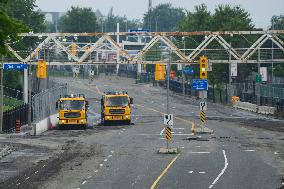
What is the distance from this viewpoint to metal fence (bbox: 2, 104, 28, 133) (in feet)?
213

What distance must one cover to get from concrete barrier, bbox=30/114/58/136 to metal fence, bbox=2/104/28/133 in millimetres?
2489

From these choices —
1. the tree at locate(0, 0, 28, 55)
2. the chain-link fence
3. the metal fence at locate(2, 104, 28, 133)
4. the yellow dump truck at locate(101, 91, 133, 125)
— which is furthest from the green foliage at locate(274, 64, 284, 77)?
the tree at locate(0, 0, 28, 55)

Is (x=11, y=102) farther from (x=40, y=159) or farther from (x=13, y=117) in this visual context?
(x=40, y=159)

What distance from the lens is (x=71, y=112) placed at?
67500 millimetres

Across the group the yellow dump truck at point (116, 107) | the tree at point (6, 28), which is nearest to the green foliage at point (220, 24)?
the yellow dump truck at point (116, 107)

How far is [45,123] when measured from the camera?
221ft

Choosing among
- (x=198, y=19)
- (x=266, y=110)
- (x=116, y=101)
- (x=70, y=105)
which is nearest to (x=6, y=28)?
(x=70, y=105)

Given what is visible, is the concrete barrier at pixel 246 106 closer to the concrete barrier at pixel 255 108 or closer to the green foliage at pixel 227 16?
the concrete barrier at pixel 255 108

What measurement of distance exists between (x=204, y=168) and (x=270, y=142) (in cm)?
1650

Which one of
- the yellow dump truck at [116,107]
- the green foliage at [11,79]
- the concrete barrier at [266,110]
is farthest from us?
the green foliage at [11,79]

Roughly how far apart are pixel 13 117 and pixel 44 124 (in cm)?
271

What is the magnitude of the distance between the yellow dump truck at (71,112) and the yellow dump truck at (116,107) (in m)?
3.56

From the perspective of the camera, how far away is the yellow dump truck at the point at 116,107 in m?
70.9

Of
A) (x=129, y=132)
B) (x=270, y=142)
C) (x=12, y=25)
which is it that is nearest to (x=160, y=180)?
(x=12, y=25)
